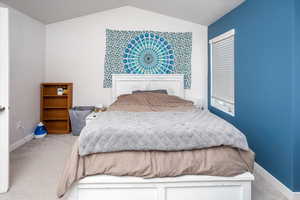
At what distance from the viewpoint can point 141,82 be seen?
15.5 feet

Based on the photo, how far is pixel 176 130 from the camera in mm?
2070

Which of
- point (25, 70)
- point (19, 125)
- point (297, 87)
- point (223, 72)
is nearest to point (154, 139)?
point (297, 87)

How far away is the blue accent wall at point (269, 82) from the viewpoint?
7.19ft

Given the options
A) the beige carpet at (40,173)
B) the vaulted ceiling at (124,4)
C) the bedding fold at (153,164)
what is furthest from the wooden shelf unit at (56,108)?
the bedding fold at (153,164)

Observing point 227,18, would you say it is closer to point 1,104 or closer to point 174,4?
point 174,4

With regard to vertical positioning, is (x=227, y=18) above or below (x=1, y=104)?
above

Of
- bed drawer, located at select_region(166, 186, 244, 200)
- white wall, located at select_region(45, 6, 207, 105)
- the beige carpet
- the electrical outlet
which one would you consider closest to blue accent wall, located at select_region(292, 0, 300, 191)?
the beige carpet

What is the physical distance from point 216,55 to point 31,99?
134 inches

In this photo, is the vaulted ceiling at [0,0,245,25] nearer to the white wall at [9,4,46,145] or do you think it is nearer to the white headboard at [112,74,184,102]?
the white wall at [9,4,46,145]

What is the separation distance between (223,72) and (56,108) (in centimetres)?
321

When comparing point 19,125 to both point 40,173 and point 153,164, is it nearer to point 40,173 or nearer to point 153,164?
point 40,173

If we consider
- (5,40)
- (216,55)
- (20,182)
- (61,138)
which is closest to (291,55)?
(216,55)

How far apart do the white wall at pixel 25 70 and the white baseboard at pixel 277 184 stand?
3.46 metres

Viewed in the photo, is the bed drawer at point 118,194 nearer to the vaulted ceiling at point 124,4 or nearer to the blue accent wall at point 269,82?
the blue accent wall at point 269,82
